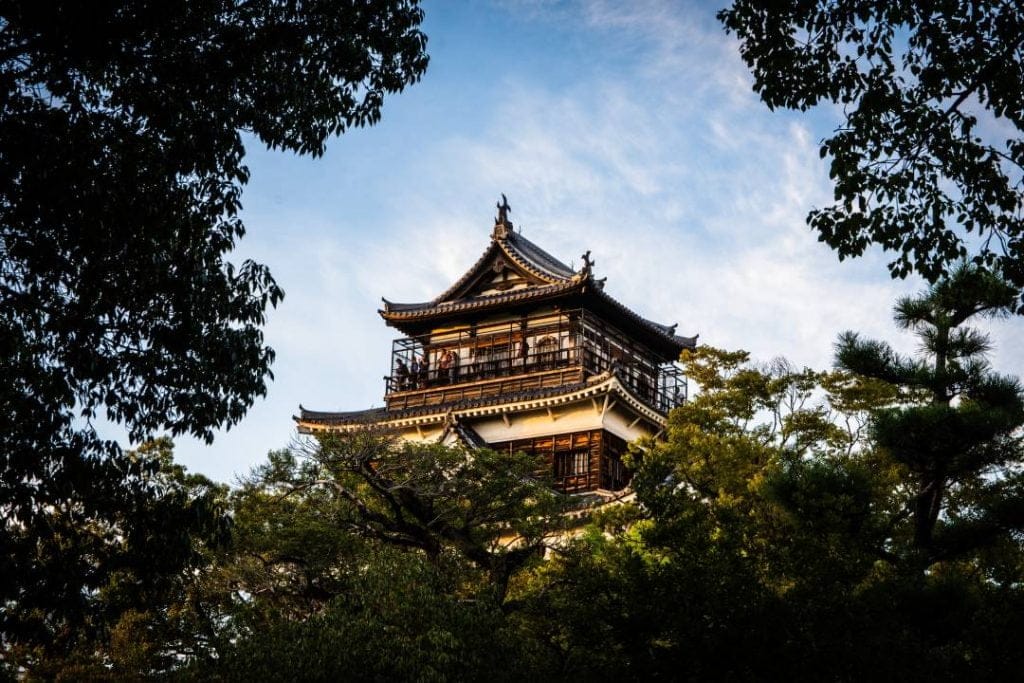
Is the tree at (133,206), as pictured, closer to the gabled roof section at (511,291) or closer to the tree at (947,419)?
the tree at (947,419)

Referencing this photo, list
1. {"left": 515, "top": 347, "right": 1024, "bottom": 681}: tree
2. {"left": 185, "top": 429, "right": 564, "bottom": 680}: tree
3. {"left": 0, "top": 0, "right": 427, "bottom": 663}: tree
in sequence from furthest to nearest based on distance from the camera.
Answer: {"left": 185, "top": 429, "right": 564, "bottom": 680}: tree → {"left": 515, "top": 347, "right": 1024, "bottom": 681}: tree → {"left": 0, "top": 0, "right": 427, "bottom": 663}: tree

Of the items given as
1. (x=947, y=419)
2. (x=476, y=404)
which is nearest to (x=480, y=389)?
(x=476, y=404)

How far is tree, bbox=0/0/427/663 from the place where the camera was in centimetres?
1173

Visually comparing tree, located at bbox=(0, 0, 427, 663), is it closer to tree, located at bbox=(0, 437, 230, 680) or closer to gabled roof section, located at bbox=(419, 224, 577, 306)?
tree, located at bbox=(0, 437, 230, 680)

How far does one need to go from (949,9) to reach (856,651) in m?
7.55

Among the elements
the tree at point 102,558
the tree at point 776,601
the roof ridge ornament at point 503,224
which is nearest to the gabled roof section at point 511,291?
the roof ridge ornament at point 503,224

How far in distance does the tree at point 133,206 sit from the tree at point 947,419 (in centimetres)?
878

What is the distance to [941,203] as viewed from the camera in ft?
37.9

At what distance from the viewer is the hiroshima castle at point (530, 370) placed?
36.6m

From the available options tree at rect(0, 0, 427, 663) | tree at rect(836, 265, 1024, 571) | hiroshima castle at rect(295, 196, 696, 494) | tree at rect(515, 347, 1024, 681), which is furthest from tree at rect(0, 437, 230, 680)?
hiroshima castle at rect(295, 196, 696, 494)

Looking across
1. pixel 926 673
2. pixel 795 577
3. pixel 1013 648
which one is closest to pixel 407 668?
pixel 795 577

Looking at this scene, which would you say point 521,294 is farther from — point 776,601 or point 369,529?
point 776,601

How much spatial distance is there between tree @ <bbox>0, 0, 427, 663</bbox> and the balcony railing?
80.5 feet

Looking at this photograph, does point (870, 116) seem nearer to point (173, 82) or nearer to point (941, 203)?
point (941, 203)
